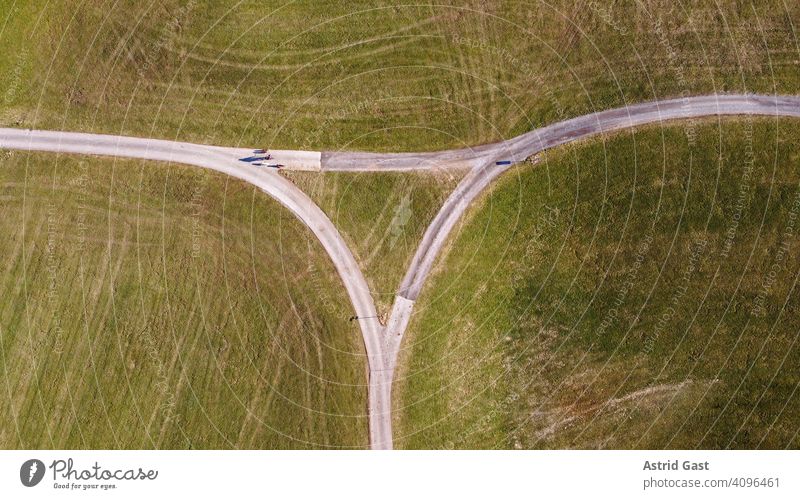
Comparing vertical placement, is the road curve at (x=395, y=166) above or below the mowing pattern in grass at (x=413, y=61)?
below

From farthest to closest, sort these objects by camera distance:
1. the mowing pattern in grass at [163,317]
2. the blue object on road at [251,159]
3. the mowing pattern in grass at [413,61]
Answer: the blue object on road at [251,159] → the mowing pattern in grass at [413,61] → the mowing pattern in grass at [163,317]

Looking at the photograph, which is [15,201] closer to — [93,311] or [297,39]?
[93,311]

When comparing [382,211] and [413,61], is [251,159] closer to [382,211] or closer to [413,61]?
[382,211]

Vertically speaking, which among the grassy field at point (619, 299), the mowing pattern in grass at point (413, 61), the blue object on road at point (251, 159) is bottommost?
the grassy field at point (619, 299)

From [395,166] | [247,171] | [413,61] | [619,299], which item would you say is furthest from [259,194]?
[619,299]

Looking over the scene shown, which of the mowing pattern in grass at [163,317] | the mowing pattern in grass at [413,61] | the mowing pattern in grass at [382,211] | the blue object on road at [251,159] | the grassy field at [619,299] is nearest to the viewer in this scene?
the grassy field at [619,299]

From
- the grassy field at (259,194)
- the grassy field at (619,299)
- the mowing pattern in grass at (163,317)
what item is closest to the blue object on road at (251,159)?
the grassy field at (259,194)

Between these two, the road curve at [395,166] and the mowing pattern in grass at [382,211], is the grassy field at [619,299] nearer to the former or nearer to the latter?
the road curve at [395,166]

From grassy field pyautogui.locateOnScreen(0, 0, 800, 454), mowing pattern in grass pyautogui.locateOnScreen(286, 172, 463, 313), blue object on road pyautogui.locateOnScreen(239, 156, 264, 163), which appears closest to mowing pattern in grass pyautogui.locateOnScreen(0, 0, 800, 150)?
grassy field pyautogui.locateOnScreen(0, 0, 800, 454)
